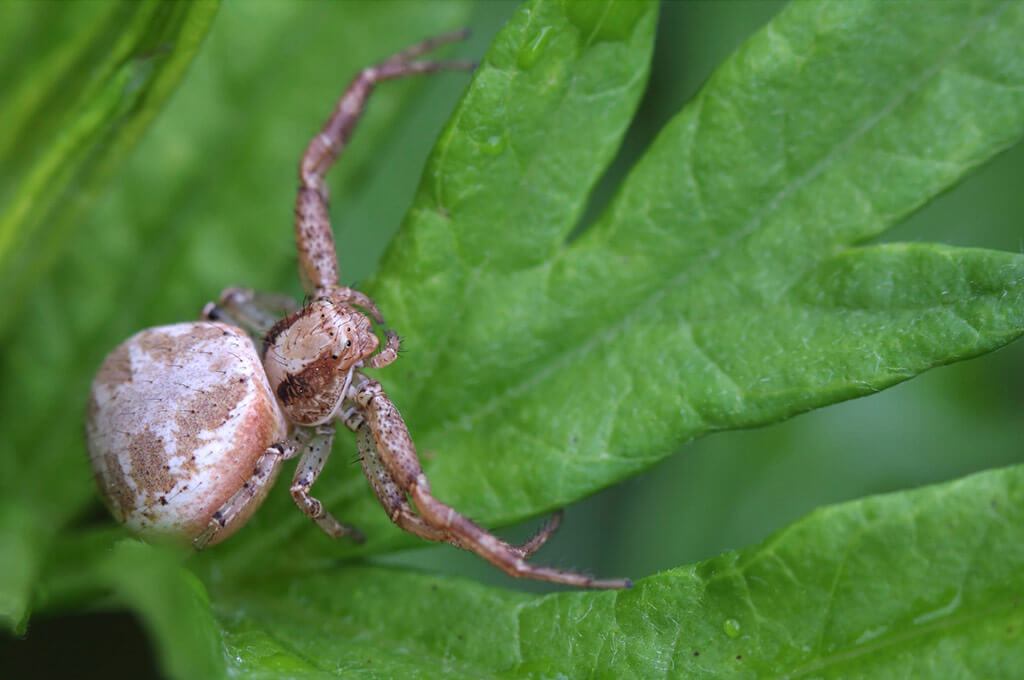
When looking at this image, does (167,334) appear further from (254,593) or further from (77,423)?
(254,593)

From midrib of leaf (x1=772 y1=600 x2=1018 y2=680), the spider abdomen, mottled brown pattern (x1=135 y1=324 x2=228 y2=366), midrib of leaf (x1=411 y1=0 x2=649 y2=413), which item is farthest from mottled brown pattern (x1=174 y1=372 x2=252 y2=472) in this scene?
midrib of leaf (x1=772 y1=600 x2=1018 y2=680)

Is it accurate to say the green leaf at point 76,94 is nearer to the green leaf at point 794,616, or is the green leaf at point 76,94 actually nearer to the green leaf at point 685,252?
the green leaf at point 685,252

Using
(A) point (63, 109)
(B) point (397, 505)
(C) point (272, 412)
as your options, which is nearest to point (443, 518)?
(B) point (397, 505)

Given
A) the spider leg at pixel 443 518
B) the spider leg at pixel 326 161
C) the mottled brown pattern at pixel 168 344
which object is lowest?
the spider leg at pixel 443 518

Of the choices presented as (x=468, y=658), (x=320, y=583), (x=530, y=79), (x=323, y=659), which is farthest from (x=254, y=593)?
(x=530, y=79)

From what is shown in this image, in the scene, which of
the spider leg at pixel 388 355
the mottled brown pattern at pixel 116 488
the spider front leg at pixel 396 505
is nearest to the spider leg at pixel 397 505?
the spider front leg at pixel 396 505

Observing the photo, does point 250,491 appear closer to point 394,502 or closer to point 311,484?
point 311,484

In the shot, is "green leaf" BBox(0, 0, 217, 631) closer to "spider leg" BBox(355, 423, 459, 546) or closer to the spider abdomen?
the spider abdomen
